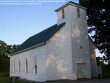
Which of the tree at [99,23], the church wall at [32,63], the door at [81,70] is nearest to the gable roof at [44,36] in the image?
the church wall at [32,63]

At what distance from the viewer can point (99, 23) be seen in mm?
30203

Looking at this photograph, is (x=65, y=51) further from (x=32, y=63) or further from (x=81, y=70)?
(x=32, y=63)

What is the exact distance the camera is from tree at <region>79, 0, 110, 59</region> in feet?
94.8

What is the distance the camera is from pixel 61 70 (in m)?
24.8

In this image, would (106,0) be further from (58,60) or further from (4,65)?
(4,65)

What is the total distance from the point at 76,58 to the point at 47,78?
5.36 metres

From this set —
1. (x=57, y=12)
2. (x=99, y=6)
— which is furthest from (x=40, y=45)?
(x=99, y=6)

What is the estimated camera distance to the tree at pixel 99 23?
28891 millimetres

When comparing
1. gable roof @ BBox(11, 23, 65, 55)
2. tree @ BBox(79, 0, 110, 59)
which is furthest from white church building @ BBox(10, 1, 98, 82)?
tree @ BBox(79, 0, 110, 59)

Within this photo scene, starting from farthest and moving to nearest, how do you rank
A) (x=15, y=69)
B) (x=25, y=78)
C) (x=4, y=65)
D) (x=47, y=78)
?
(x=4, y=65)
(x=15, y=69)
(x=25, y=78)
(x=47, y=78)

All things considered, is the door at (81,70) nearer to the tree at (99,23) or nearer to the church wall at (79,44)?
the church wall at (79,44)

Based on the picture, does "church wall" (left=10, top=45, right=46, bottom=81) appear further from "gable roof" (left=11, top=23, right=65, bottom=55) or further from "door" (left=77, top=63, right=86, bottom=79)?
"door" (left=77, top=63, right=86, bottom=79)

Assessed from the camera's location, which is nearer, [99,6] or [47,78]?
[47,78]

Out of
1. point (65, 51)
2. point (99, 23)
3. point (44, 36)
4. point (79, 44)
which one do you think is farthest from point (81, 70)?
point (99, 23)
